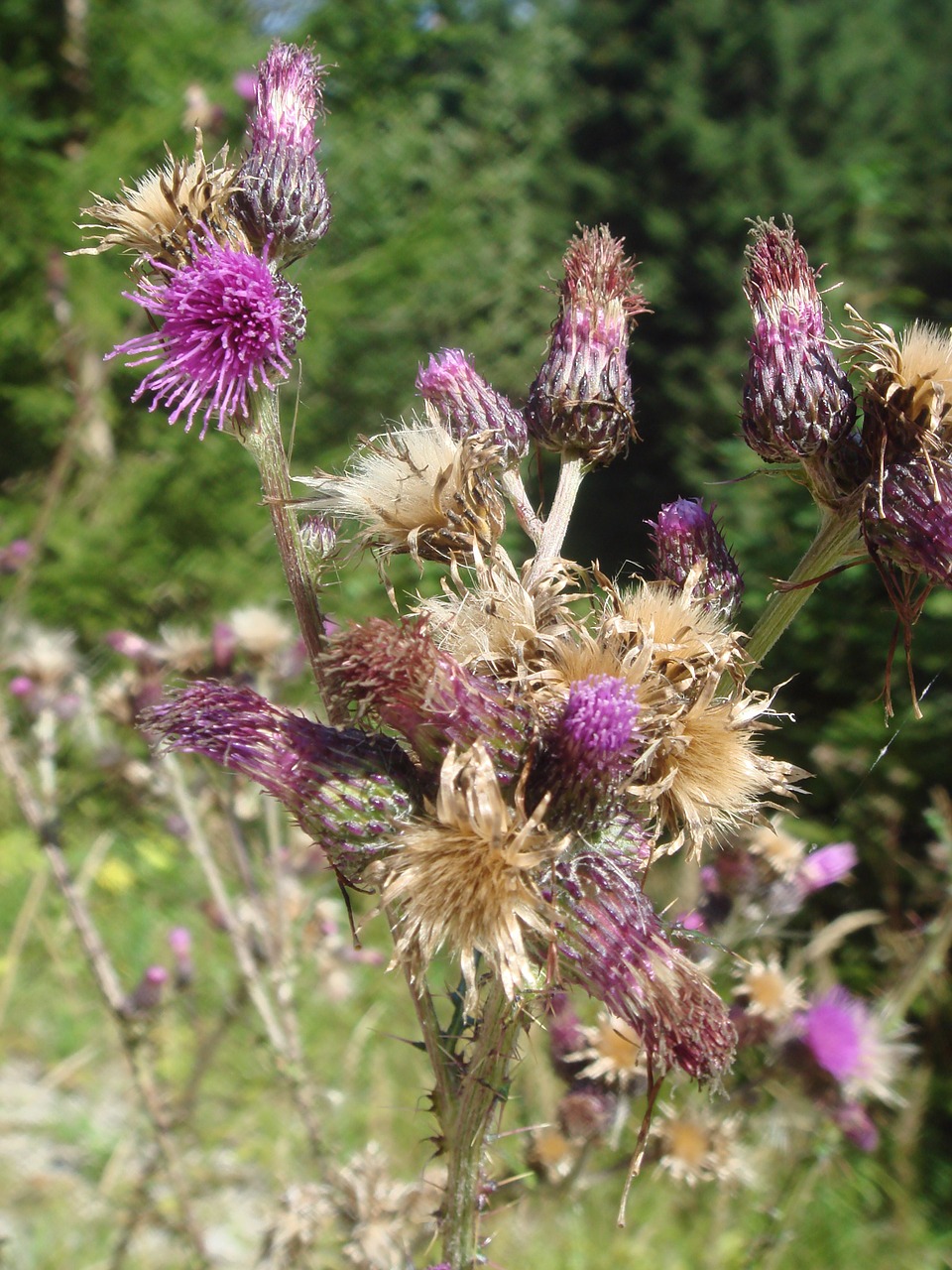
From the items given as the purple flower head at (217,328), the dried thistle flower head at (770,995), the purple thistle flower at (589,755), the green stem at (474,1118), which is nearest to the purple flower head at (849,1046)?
the dried thistle flower head at (770,995)

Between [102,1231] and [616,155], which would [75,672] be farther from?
[616,155]

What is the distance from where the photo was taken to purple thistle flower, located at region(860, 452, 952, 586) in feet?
3.20

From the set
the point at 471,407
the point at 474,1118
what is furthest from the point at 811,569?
the point at 474,1118

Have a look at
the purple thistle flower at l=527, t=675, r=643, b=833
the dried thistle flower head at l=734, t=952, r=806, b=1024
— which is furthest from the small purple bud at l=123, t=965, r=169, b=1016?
the purple thistle flower at l=527, t=675, r=643, b=833

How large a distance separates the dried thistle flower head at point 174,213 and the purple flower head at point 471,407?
0.25 m

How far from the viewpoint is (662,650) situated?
3.24 feet

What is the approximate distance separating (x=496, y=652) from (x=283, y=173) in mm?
552

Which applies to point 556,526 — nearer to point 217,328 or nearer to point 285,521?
point 285,521

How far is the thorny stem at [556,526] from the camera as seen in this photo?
1056 mm

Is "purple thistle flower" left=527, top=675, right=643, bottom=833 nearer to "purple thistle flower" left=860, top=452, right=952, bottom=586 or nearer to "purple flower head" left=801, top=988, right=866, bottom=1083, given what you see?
"purple thistle flower" left=860, top=452, right=952, bottom=586

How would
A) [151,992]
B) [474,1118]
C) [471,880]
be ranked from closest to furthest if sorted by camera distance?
[471,880]
[474,1118]
[151,992]

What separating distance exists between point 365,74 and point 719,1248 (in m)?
8.22

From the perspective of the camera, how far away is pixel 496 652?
3.35ft

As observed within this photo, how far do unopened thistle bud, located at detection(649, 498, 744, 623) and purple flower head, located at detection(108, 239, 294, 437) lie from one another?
0.43 m
